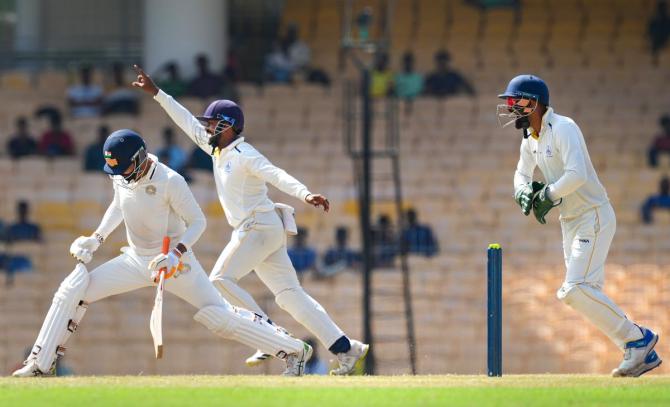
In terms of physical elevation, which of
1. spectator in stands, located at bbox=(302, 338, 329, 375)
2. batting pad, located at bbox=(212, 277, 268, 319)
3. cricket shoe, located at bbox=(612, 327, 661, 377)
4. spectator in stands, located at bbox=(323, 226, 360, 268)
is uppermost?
batting pad, located at bbox=(212, 277, 268, 319)

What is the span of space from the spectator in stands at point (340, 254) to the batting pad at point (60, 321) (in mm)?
7401

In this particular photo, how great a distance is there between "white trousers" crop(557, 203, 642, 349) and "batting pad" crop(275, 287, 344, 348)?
180 cm

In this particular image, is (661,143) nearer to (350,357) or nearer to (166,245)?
(350,357)

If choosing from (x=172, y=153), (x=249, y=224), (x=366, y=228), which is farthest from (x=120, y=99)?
(x=249, y=224)

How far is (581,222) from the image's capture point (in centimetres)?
1130

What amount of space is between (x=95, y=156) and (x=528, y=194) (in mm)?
10385

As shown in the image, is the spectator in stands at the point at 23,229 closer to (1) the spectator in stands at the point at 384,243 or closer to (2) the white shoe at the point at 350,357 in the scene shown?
(1) the spectator in stands at the point at 384,243

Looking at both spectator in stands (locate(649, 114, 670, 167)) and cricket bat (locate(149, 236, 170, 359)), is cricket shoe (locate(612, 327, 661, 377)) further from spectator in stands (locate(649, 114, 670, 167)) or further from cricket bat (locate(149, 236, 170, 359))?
spectator in stands (locate(649, 114, 670, 167))

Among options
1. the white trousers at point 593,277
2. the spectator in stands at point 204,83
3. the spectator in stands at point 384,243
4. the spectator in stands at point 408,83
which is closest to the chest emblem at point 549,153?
the white trousers at point 593,277

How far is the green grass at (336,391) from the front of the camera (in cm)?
1002

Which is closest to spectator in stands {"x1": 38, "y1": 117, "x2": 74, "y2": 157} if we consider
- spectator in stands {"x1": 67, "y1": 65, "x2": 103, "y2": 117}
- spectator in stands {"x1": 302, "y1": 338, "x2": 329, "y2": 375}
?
spectator in stands {"x1": 67, "y1": 65, "x2": 103, "y2": 117}

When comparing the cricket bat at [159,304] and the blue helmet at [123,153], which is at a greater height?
the blue helmet at [123,153]

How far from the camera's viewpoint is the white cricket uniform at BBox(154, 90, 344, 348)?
11.9 metres

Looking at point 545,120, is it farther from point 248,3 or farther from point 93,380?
point 248,3
